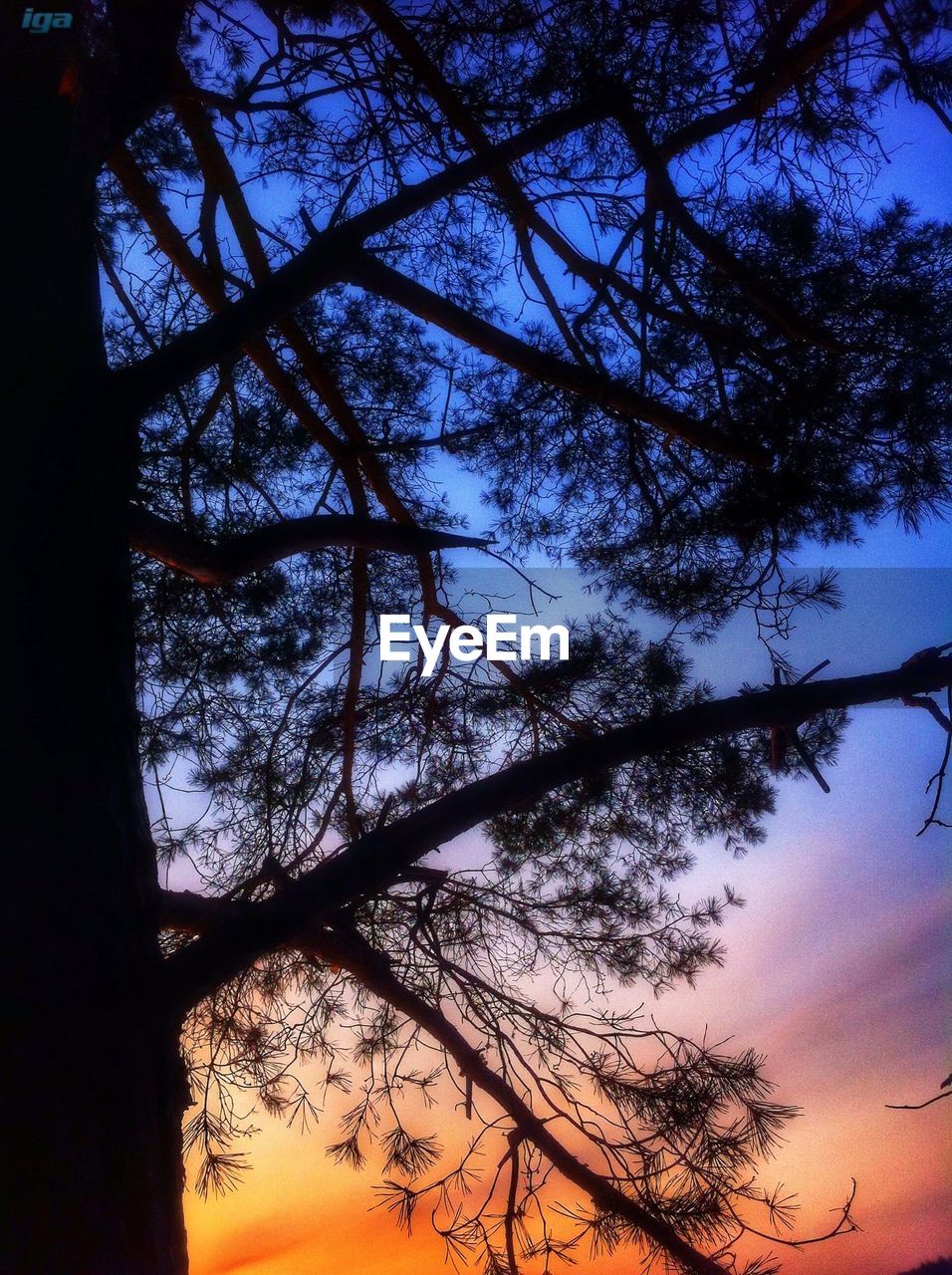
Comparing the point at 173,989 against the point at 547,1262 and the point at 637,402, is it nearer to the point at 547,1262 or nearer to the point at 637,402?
the point at 547,1262

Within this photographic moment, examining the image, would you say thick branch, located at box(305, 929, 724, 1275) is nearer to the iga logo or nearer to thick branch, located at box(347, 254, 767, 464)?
thick branch, located at box(347, 254, 767, 464)

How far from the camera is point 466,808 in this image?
0.90 metres

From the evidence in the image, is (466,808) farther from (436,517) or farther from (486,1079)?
(436,517)

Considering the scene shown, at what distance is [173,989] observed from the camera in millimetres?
797

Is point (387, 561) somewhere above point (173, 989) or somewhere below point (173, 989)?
above

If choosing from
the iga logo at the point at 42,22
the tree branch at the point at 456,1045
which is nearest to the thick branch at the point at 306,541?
the tree branch at the point at 456,1045

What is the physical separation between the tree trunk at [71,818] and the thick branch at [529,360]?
44 centimetres

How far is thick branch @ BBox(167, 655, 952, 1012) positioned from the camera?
2.72ft

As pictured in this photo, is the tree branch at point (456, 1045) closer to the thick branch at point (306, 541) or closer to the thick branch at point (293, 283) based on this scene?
the thick branch at point (306, 541)

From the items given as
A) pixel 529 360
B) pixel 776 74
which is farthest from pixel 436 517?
pixel 776 74

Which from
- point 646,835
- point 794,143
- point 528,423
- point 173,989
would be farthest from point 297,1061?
point 794,143

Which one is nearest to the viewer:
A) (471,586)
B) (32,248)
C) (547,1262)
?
(32,248)

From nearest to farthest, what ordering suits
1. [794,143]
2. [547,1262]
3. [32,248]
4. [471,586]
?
1. [32,248]
2. [547,1262]
3. [794,143]
4. [471,586]

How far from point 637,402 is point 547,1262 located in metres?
1.33
